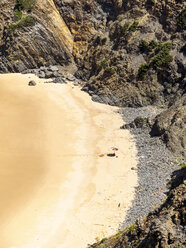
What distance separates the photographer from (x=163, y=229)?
998 cm

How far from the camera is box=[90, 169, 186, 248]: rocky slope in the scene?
384 inches

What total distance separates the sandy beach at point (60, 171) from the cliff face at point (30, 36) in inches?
449

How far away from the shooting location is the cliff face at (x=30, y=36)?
49.4 meters

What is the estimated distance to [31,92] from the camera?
1651 inches

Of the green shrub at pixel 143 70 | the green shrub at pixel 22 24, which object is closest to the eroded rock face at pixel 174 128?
the green shrub at pixel 143 70

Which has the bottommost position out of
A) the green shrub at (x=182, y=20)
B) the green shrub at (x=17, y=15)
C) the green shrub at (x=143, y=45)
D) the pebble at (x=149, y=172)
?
the pebble at (x=149, y=172)

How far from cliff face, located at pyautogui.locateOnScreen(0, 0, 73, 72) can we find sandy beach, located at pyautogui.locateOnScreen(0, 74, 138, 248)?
11.4 meters

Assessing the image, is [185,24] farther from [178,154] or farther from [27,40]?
[27,40]

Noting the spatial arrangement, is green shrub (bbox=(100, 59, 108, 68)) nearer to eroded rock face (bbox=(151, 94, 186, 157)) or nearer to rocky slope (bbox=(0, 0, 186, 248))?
rocky slope (bbox=(0, 0, 186, 248))

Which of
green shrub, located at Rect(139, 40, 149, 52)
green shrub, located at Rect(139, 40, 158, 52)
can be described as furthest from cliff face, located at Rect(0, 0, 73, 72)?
green shrub, located at Rect(139, 40, 158, 52)

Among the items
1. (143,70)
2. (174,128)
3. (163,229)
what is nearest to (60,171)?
(174,128)

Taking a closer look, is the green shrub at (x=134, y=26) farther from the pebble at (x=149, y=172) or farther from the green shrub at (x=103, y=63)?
the pebble at (x=149, y=172)

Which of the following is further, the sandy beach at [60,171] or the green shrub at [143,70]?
the green shrub at [143,70]

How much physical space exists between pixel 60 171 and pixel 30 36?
107 ft
